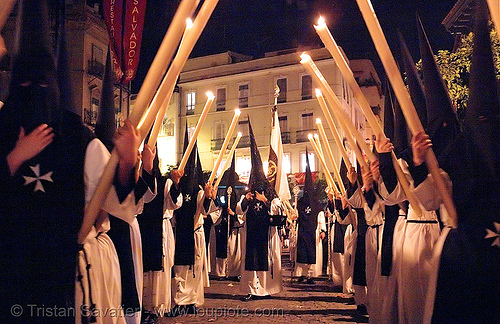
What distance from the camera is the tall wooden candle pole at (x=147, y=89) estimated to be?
9.96 feet

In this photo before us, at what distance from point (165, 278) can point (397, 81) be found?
5492mm

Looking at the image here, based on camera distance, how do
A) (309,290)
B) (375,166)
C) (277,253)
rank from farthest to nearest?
1. (309,290)
2. (277,253)
3. (375,166)

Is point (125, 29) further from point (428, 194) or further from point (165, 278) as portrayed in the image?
point (428, 194)

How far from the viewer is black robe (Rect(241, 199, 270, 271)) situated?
34.2 ft

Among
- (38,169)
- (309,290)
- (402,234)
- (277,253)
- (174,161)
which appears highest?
(174,161)

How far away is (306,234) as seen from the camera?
13312mm

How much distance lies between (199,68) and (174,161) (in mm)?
8438

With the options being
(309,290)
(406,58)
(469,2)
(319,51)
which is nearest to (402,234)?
(406,58)

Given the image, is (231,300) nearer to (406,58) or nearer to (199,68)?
(406,58)

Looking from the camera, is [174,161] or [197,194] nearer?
[197,194]

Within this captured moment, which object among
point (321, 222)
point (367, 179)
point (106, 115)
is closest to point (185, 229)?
point (367, 179)

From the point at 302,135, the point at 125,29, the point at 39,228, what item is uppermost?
the point at 302,135

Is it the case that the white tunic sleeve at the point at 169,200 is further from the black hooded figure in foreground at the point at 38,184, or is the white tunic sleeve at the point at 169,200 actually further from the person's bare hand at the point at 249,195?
the black hooded figure in foreground at the point at 38,184

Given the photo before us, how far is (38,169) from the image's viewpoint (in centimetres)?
306
